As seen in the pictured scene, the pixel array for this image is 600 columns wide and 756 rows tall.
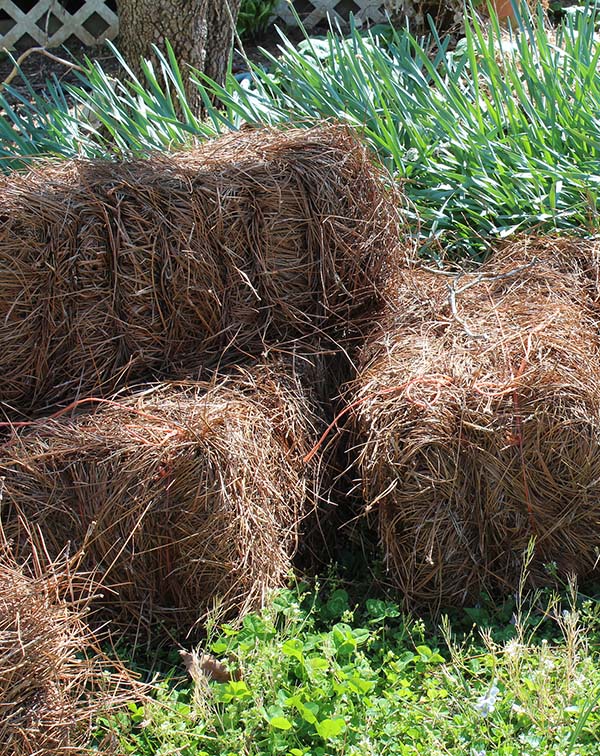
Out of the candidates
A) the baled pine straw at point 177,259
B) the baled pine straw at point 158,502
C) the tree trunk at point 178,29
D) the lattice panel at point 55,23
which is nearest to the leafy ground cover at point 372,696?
the baled pine straw at point 158,502

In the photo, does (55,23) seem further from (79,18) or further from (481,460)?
(481,460)

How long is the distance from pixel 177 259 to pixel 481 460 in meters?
0.95

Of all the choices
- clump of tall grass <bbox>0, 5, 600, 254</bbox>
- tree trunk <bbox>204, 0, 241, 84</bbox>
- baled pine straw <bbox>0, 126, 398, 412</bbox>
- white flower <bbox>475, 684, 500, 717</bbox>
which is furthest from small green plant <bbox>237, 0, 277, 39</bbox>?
white flower <bbox>475, 684, 500, 717</bbox>

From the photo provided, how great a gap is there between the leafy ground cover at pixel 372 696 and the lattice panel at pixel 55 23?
563 cm

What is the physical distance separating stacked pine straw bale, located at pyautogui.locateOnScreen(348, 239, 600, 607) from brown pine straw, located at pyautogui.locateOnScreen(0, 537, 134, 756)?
72 centimetres

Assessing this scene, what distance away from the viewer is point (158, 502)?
6.88 feet

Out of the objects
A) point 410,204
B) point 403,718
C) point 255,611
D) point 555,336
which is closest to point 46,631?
point 255,611

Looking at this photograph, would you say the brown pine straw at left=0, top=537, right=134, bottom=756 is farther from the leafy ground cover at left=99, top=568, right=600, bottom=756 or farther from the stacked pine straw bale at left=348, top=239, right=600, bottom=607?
the stacked pine straw bale at left=348, top=239, right=600, bottom=607

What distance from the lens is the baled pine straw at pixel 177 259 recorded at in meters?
2.40

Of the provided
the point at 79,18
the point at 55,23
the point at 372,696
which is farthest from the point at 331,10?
the point at 372,696

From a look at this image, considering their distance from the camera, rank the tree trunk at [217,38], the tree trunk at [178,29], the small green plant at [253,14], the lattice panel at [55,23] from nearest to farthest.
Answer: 1. the tree trunk at [178,29]
2. the tree trunk at [217,38]
3. the small green plant at [253,14]
4. the lattice panel at [55,23]

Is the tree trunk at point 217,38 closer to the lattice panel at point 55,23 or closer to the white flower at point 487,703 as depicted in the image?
the lattice panel at point 55,23

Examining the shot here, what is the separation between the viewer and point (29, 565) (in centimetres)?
212

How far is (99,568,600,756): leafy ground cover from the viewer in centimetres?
184
